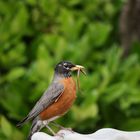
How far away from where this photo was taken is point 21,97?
684 centimetres

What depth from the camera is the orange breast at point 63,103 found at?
11.6 feet

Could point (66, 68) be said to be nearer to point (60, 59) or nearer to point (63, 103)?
point (63, 103)

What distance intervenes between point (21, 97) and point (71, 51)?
68cm

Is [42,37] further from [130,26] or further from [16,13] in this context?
[130,26]

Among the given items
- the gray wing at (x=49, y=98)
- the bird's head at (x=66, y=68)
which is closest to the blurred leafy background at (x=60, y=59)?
the gray wing at (x=49, y=98)

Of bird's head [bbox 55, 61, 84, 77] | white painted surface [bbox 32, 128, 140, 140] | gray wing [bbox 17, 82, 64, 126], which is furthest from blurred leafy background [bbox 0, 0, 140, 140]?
bird's head [bbox 55, 61, 84, 77]

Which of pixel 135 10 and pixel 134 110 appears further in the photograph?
pixel 135 10

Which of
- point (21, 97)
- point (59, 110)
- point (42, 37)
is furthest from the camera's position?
point (42, 37)

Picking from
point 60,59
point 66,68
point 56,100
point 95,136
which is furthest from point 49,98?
point 60,59

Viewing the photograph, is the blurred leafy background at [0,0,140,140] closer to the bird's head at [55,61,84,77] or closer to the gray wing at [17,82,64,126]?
the gray wing at [17,82,64,126]

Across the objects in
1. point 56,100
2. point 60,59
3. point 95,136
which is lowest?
point 60,59

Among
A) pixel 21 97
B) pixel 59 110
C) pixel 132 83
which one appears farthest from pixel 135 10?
pixel 59 110

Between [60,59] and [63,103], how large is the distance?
3466mm

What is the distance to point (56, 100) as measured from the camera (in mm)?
3631
